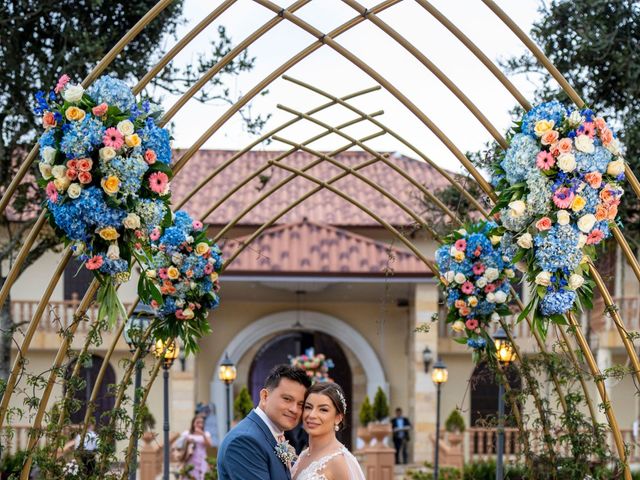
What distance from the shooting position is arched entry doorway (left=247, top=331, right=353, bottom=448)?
27859 millimetres

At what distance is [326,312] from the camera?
90.1 feet

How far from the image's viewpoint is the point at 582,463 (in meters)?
10.4

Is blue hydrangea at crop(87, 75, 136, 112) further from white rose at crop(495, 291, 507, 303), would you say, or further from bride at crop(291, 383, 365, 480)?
white rose at crop(495, 291, 507, 303)

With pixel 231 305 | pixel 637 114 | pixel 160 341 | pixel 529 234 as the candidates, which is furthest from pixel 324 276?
pixel 529 234

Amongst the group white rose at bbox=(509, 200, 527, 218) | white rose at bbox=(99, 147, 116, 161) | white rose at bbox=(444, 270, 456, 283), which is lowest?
white rose at bbox=(509, 200, 527, 218)

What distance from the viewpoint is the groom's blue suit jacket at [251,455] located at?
21.2ft

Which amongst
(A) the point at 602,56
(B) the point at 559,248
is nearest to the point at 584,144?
(B) the point at 559,248

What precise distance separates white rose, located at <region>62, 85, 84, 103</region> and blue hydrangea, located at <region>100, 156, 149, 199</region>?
409 millimetres

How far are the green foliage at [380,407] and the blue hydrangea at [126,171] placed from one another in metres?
19.2

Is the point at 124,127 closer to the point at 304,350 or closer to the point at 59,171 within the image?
the point at 59,171

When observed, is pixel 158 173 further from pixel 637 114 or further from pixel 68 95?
pixel 637 114

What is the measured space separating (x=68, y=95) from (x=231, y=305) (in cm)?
2094

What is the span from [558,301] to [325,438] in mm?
1675

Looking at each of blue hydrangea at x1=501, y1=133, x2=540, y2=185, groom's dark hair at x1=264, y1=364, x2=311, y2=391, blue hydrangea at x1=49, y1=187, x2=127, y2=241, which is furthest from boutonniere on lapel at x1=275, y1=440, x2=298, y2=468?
blue hydrangea at x1=501, y1=133, x2=540, y2=185
